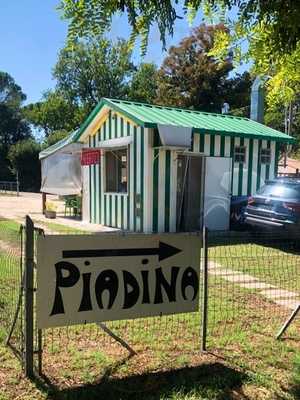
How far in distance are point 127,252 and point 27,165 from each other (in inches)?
1598

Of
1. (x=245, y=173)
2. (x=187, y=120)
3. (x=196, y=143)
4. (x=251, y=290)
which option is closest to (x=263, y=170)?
(x=245, y=173)

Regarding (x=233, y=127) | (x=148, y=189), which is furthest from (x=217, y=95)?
(x=148, y=189)

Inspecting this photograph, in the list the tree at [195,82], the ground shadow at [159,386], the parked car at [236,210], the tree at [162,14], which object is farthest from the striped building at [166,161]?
the tree at [195,82]

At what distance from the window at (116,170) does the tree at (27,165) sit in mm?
28909

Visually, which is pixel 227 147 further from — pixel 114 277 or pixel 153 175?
pixel 114 277

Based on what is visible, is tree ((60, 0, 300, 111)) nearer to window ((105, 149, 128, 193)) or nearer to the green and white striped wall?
the green and white striped wall

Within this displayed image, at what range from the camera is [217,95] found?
40219 millimetres

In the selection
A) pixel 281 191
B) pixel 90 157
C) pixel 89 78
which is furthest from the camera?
pixel 89 78

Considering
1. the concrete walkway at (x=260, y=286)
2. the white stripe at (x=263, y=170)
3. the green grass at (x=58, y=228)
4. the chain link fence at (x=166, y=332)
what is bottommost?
the green grass at (x=58, y=228)

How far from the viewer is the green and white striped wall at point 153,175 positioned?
12383mm

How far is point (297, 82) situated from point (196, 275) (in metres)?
2.18

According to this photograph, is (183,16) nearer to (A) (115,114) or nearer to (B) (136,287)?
(B) (136,287)

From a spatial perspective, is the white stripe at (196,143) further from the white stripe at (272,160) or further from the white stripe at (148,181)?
the white stripe at (272,160)

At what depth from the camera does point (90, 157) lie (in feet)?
49.8
